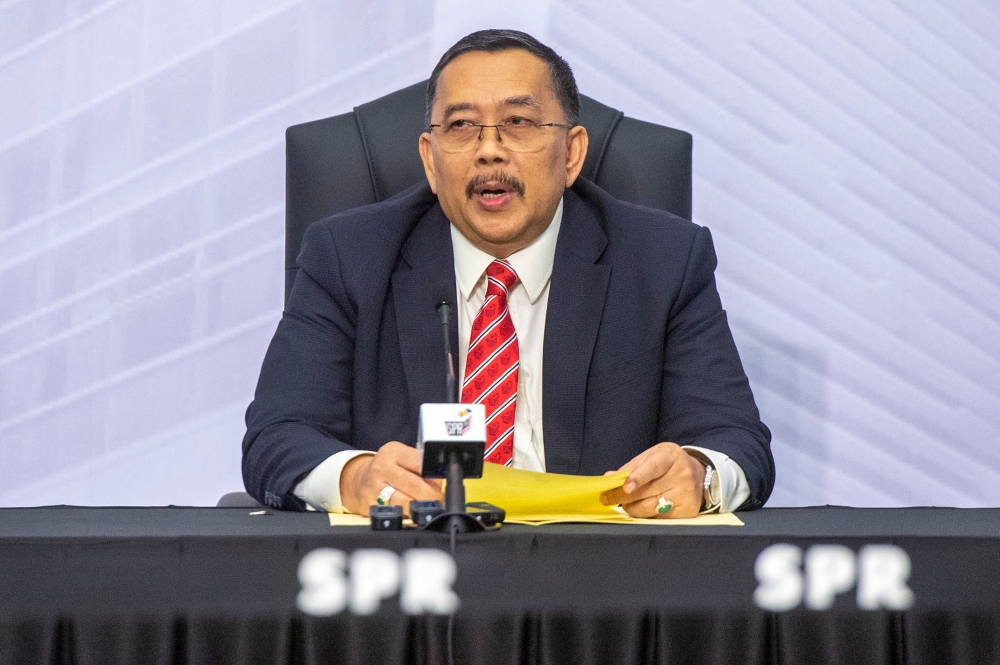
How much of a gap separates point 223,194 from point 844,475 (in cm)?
168

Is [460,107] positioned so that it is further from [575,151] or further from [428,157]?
[575,151]

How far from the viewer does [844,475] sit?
2857mm

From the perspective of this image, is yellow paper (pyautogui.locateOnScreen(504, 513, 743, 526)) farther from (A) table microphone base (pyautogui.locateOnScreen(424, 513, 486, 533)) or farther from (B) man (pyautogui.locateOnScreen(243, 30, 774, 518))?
(B) man (pyautogui.locateOnScreen(243, 30, 774, 518))

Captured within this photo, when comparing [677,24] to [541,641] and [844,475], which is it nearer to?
[844,475]

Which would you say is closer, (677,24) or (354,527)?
(354,527)

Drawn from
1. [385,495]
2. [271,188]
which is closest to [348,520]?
[385,495]

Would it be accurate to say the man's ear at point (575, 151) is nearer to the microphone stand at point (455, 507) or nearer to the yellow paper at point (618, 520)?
the yellow paper at point (618, 520)

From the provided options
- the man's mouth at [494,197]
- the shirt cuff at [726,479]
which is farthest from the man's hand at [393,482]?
the man's mouth at [494,197]

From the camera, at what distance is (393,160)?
85.9 inches

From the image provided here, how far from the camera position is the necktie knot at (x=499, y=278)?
198cm

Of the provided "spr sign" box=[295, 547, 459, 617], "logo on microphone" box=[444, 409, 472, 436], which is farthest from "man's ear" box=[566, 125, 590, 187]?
"spr sign" box=[295, 547, 459, 617]

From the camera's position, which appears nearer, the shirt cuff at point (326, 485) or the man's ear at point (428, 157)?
the shirt cuff at point (326, 485)

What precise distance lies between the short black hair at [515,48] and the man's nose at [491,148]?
14cm

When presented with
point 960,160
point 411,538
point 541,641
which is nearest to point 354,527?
point 411,538
